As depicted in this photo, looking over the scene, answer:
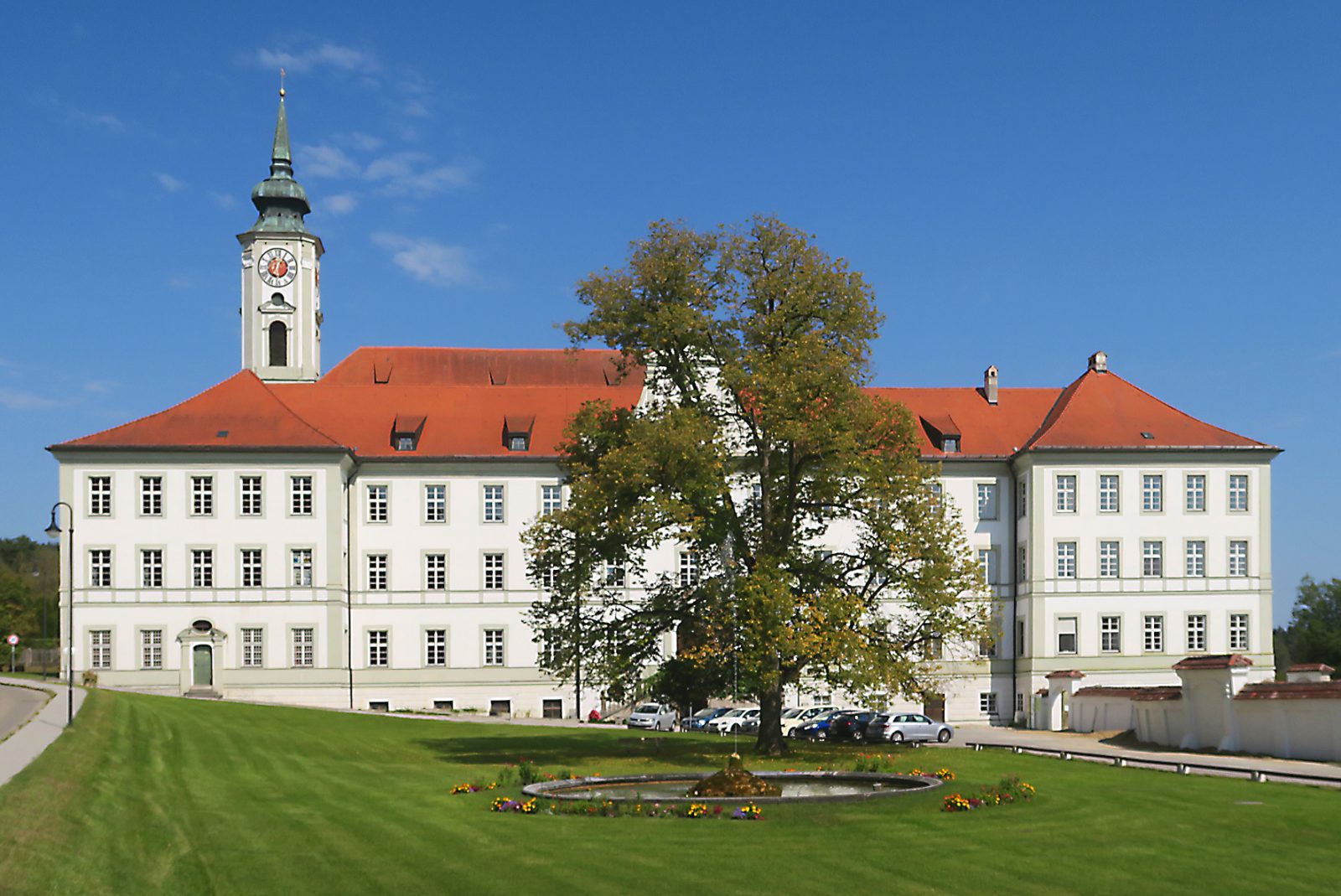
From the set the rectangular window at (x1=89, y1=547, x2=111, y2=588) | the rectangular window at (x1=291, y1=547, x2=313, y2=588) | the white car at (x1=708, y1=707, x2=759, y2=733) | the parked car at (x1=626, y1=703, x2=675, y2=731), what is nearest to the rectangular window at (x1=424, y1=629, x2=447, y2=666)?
the rectangular window at (x1=291, y1=547, x2=313, y2=588)

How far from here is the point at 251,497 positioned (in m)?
63.5

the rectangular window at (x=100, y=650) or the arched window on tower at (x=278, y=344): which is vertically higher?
the arched window on tower at (x=278, y=344)

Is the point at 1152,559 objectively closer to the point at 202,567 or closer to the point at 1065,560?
the point at 1065,560

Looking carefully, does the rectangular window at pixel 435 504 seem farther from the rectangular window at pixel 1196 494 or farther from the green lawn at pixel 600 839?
the rectangular window at pixel 1196 494

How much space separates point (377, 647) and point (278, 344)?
20874 mm

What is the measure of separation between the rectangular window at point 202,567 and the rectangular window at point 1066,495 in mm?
36999

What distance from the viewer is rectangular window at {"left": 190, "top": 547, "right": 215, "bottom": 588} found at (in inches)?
2483

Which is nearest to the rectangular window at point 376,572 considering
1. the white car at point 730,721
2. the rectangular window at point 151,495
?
the rectangular window at point 151,495

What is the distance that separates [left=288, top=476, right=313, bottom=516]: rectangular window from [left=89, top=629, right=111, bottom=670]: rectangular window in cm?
917

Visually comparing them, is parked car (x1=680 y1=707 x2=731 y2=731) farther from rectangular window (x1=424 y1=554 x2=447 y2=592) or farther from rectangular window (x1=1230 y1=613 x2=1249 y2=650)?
rectangular window (x1=1230 y1=613 x2=1249 y2=650)

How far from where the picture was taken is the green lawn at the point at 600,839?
18.3 metres

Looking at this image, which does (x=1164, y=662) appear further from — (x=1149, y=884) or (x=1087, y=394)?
(x=1149, y=884)

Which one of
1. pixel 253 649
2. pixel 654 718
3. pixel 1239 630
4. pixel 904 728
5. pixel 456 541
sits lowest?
pixel 654 718

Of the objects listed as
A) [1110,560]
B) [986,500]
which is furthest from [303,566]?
[1110,560]
